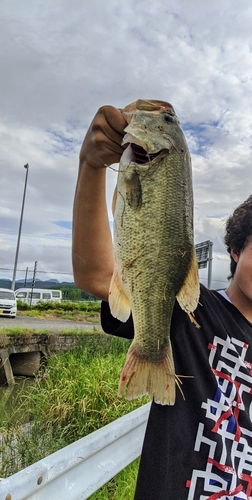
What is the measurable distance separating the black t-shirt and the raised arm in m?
0.16

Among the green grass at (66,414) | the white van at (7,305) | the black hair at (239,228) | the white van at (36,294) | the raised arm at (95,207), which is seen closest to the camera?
the raised arm at (95,207)

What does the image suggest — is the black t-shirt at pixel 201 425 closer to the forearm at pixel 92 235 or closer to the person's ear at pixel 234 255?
the forearm at pixel 92 235

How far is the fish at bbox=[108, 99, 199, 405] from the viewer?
1.40 meters

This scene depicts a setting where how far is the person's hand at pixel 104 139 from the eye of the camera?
1466 millimetres

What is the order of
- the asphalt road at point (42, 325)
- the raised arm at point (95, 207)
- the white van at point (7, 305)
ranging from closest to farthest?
the raised arm at point (95, 207) → the asphalt road at point (42, 325) → the white van at point (7, 305)

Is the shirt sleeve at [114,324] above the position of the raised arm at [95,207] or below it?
below

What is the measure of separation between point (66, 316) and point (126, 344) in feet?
45.0

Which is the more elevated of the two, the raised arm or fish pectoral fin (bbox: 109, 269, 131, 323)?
the raised arm

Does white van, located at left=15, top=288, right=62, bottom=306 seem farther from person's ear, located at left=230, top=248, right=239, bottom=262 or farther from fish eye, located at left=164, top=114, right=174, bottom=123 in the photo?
fish eye, located at left=164, top=114, right=174, bottom=123

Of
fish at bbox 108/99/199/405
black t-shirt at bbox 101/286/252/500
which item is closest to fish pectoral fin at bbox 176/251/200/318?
fish at bbox 108/99/199/405

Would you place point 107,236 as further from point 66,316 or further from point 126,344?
point 66,316

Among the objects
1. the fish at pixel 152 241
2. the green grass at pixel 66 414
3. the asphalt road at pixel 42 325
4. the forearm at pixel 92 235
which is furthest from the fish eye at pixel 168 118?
the asphalt road at pixel 42 325

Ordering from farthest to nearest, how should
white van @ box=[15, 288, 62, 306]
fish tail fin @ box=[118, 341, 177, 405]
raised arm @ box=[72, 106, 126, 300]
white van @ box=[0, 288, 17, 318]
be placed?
white van @ box=[15, 288, 62, 306], white van @ box=[0, 288, 17, 318], raised arm @ box=[72, 106, 126, 300], fish tail fin @ box=[118, 341, 177, 405]

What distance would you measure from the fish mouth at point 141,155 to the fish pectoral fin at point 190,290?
1.24 feet
